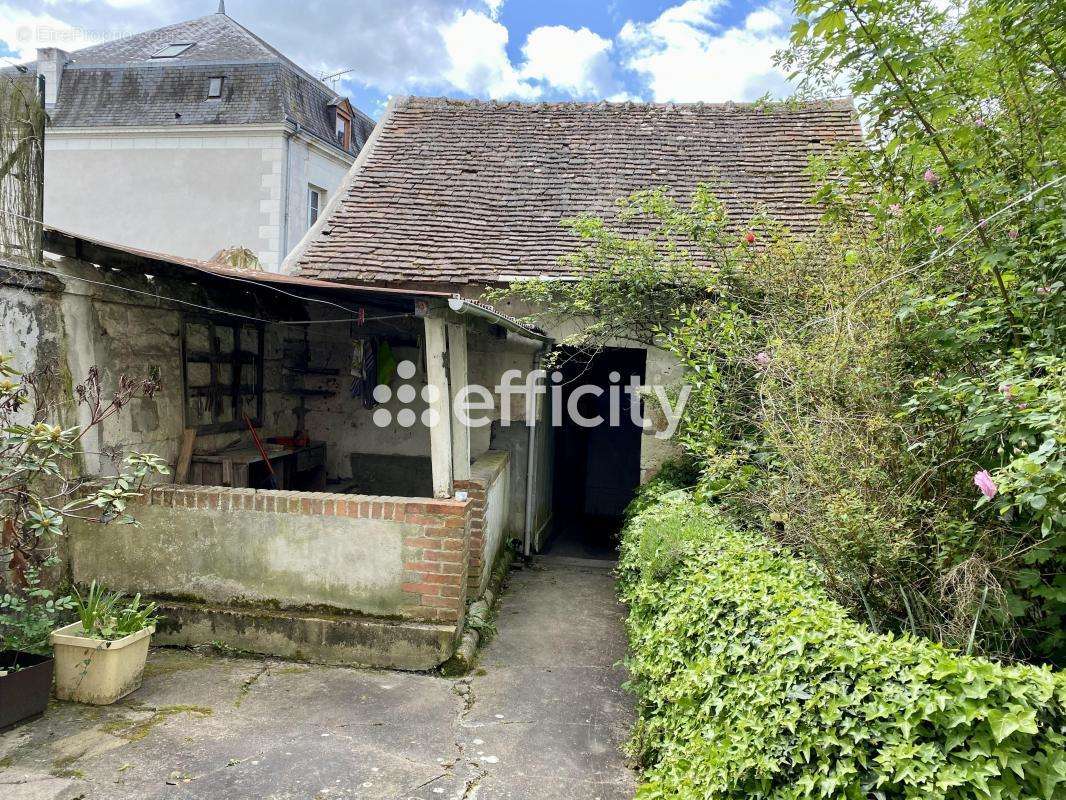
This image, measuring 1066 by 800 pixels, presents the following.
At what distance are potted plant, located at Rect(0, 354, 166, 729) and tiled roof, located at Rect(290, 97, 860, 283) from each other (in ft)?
12.0

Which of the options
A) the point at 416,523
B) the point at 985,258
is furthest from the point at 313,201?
the point at 985,258

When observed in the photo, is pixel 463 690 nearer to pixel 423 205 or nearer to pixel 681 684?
pixel 681 684

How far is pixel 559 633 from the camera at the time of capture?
19.4ft

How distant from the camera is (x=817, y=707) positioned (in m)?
2.50

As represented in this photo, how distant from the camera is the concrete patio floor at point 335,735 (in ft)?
11.6

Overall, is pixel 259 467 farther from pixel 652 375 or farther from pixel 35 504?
pixel 652 375

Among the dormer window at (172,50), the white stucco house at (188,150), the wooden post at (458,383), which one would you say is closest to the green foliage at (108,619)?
the wooden post at (458,383)

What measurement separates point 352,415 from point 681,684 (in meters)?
6.00

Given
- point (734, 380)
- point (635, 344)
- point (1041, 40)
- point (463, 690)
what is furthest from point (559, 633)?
point (1041, 40)

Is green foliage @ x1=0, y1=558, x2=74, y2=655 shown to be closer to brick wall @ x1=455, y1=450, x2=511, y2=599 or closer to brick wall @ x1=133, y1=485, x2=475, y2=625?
brick wall @ x1=133, y1=485, x2=475, y2=625

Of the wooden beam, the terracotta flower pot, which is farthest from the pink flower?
the wooden beam

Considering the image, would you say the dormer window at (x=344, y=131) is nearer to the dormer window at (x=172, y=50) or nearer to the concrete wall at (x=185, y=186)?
the concrete wall at (x=185, y=186)

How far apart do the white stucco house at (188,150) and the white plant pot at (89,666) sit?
14190 millimetres

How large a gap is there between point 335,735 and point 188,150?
18.2 meters
